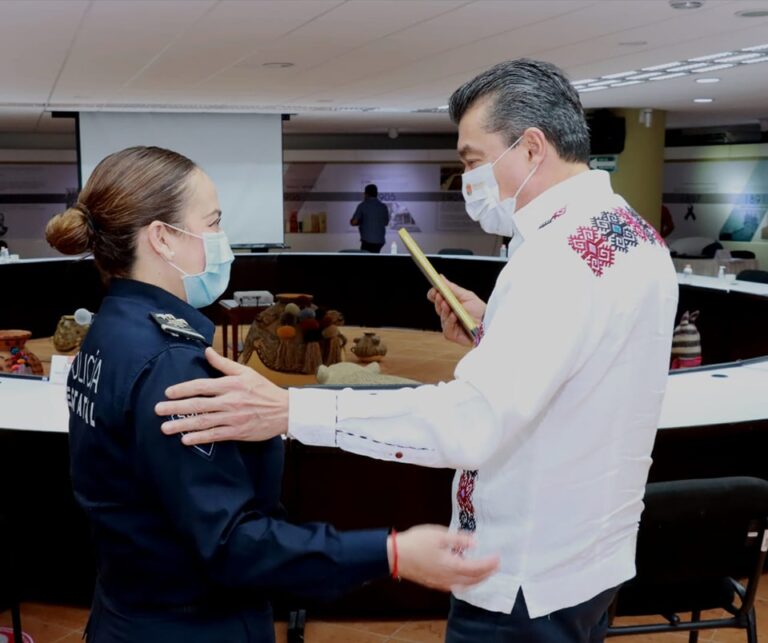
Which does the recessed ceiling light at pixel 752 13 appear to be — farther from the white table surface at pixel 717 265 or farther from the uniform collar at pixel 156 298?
the white table surface at pixel 717 265

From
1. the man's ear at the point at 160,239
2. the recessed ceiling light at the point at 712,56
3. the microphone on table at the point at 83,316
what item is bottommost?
the microphone on table at the point at 83,316

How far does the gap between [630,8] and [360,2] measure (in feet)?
4.95

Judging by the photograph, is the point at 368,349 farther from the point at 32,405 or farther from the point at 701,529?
the point at 701,529

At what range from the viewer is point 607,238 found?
1.28m

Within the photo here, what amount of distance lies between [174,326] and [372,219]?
11.8 meters

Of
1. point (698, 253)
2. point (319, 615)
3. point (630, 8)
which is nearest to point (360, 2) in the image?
point (630, 8)

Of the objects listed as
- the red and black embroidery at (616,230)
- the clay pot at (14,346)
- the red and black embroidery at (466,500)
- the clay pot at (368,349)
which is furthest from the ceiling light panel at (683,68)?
the red and black embroidery at (466,500)

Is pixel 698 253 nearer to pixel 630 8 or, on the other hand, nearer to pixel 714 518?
pixel 630 8

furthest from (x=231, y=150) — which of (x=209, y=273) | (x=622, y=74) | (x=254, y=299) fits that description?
(x=209, y=273)

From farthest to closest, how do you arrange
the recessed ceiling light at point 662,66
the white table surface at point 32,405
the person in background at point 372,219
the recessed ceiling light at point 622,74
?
the person in background at point 372,219
the recessed ceiling light at point 622,74
the recessed ceiling light at point 662,66
the white table surface at point 32,405

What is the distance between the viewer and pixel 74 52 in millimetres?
6117

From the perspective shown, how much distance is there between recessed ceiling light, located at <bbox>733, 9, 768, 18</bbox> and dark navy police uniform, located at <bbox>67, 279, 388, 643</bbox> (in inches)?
182

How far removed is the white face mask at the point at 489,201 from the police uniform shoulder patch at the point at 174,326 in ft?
1.88

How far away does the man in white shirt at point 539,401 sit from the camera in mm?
1210
